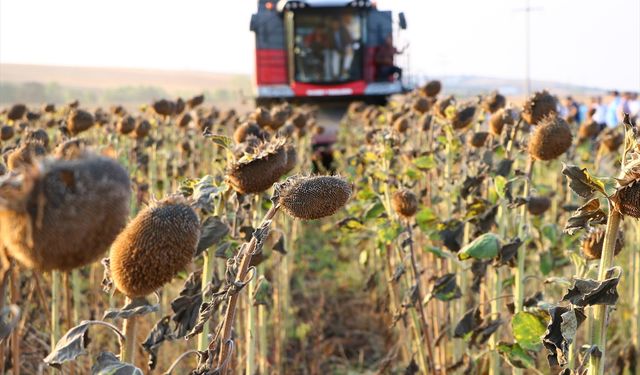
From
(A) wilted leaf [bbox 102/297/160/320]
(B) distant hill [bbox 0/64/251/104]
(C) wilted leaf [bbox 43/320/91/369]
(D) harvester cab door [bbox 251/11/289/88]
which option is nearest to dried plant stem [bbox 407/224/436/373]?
(A) wilted leaf [bbox 102/297/160/320]

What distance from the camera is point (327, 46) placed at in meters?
15.2

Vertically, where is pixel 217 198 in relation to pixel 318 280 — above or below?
above

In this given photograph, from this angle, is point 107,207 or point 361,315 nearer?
point 107,207

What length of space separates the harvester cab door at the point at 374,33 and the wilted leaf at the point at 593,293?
1389cm

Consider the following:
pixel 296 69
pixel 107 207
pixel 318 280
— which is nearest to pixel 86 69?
pixel 296 69

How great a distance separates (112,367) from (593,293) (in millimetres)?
1190

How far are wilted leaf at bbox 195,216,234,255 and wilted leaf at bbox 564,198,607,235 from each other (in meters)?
1.00

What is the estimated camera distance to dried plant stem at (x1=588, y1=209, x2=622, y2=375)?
1.72 meters

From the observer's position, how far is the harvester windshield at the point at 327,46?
1494 cm

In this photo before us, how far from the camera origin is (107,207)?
3.24ft

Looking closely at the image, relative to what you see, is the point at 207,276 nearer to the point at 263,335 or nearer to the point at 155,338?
the point at 155,338

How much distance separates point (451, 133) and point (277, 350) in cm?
171

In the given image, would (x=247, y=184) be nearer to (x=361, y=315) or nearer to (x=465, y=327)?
(x=465, y=327)

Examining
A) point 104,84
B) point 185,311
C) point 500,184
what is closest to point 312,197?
point 185,311
